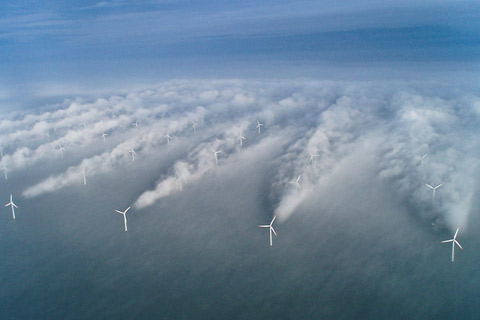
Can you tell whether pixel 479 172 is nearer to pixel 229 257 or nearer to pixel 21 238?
pixel 229 257

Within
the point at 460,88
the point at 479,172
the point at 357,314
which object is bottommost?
the point at 357,314

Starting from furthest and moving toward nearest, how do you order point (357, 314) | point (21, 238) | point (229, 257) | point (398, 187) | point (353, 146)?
point (353, 146) → point (398, 187) → point (21, 238) → point (229, 257) → point (357, 314)

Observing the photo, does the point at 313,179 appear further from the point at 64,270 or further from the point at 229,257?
the point at 64,270

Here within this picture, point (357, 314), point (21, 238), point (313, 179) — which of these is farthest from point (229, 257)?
point (21, 238)

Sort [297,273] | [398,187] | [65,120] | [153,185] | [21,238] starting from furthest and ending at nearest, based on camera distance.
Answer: [65,120] → [153,185] → [398,187] → [21,238] → [297,273]

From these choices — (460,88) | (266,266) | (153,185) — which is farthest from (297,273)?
(460,88)

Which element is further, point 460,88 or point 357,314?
point 460,88

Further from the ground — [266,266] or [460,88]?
[460,88]

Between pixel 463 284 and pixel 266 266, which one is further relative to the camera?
pixel 266 266

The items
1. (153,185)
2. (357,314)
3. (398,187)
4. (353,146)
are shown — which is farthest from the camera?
(353,146)
